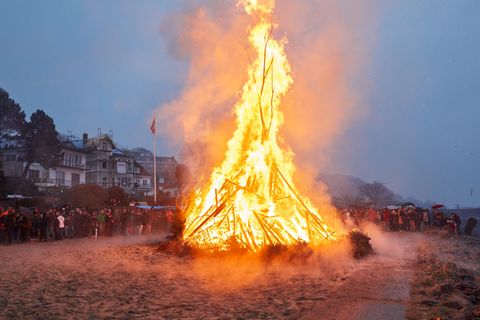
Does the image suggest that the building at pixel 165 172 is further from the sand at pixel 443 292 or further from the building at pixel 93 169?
the sand at pixel 443 292

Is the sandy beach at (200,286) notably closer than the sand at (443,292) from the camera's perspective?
No

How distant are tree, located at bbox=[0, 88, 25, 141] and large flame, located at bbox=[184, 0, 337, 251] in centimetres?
2810

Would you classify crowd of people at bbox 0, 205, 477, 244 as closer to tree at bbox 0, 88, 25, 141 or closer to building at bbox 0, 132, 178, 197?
tree at bbox 0, 88, 25, 141

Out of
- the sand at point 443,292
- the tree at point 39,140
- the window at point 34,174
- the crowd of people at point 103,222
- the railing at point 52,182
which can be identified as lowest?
the sand at point 443,292

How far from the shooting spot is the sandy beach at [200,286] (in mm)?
7605

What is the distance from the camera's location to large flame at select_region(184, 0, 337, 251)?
14789 mm

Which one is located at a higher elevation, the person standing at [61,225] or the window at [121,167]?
the window at [121,167]

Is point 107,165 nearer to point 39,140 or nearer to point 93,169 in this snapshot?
point 93,169

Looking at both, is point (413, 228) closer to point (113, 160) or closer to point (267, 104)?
point (267, 104)

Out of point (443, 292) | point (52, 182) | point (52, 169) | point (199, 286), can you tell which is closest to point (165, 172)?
point (52, 182)

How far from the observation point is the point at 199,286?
995cm

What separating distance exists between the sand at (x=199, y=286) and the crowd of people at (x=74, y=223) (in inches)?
199

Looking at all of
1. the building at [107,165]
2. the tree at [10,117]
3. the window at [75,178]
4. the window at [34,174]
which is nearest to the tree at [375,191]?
the building at [107,165]

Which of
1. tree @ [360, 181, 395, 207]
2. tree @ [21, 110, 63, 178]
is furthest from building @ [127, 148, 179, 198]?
tree @ [360, 181, 395, 207]
